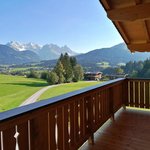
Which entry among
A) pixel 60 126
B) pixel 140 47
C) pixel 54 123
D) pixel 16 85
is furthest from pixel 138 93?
pixel 16 85

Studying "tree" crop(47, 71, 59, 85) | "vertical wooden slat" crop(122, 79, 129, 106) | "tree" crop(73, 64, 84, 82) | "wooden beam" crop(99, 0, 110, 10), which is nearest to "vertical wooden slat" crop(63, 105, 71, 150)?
"wooden beam" crop(99, 0, 110, 10)

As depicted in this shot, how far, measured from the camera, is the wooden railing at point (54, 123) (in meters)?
1.55

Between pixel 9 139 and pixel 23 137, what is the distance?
0.18m

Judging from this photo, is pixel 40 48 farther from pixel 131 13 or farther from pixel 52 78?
pixel 131 13

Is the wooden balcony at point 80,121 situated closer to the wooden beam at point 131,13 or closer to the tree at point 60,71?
the wooden beam at point 131,13

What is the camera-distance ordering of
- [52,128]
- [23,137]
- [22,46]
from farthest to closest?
1. [22,46]
2. [52,128]
3. [23,137]

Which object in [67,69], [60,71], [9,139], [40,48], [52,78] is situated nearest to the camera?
[9,139]

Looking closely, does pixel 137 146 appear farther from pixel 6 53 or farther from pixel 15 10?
pixel 6 53

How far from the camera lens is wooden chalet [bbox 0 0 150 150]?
170 cm

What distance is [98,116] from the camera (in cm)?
356

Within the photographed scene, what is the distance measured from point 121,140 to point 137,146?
11.6 inches

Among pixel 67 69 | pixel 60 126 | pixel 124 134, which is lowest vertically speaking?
pixel 124 134

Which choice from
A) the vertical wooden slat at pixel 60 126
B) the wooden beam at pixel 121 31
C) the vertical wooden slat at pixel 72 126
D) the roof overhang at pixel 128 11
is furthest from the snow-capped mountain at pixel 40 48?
the vertical wooden slat at pixel 60 126

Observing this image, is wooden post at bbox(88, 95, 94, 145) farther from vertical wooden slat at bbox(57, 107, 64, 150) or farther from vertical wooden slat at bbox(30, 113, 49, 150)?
vertical wooden slat at bbox(30, 113, 49, 150)
